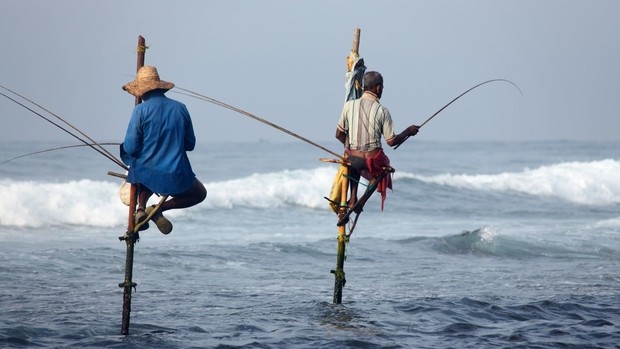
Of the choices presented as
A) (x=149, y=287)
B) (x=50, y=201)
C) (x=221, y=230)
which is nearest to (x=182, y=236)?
(x=221, y=230)

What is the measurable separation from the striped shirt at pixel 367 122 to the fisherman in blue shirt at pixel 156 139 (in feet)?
5.62

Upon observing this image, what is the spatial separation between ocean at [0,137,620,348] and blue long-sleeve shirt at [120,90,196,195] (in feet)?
4.14

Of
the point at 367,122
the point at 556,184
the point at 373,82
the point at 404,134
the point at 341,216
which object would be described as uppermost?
the point at 556,184

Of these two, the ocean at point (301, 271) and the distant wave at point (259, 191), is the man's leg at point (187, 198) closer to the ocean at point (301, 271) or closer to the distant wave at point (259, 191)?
the ocean at point (301, 271)

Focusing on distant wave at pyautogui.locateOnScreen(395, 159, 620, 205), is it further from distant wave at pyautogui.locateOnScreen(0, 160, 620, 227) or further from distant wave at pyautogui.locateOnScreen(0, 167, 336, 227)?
distant wave at pyautogui.locateOnScreen(0, 167, 336, 227)

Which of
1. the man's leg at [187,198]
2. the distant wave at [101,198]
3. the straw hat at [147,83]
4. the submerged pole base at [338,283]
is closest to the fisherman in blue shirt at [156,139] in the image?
the straw hat at [147,83]

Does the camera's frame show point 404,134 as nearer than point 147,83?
No

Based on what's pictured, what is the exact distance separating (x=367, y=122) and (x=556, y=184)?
78.2 feet

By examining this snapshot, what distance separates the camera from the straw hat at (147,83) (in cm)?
763

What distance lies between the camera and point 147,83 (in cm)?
763

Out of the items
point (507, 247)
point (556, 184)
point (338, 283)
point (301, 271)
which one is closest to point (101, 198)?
point (507, 247)

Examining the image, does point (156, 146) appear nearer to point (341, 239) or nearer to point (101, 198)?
point (341, 239)

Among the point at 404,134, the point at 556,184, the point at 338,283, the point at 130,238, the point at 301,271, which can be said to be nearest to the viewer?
the point at 130,238

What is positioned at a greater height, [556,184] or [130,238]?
[556,184]
